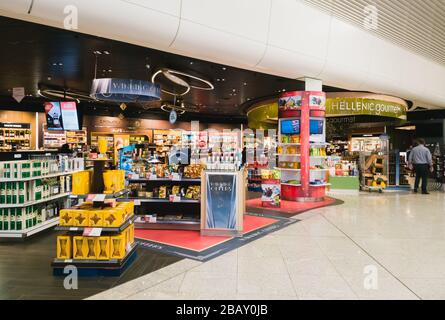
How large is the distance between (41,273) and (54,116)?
8696 millimetres

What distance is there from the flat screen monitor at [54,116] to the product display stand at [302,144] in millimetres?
7422

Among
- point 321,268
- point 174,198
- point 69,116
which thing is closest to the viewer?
point 321,268

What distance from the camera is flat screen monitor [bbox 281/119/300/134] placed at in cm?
815

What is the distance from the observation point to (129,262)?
3.59 m

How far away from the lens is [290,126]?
830 centimetres

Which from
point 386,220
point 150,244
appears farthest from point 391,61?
point 150,244

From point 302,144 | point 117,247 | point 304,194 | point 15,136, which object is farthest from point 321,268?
point 15,136

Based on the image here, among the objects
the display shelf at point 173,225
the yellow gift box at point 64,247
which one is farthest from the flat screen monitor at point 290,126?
the yellow gift box at point 64,247

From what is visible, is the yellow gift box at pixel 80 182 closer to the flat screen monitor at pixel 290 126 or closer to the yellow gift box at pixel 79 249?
the yellow gift box at pixel 79 249

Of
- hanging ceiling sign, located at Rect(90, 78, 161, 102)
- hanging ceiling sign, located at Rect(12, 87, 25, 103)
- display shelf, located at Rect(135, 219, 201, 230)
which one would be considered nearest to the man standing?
display shelf, located at Rect(135, 219, 201, 230)

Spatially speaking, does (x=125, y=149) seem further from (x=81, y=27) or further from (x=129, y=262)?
(x=129, y=262)

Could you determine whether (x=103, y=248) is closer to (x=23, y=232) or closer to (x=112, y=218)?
(x=112, y=218)
